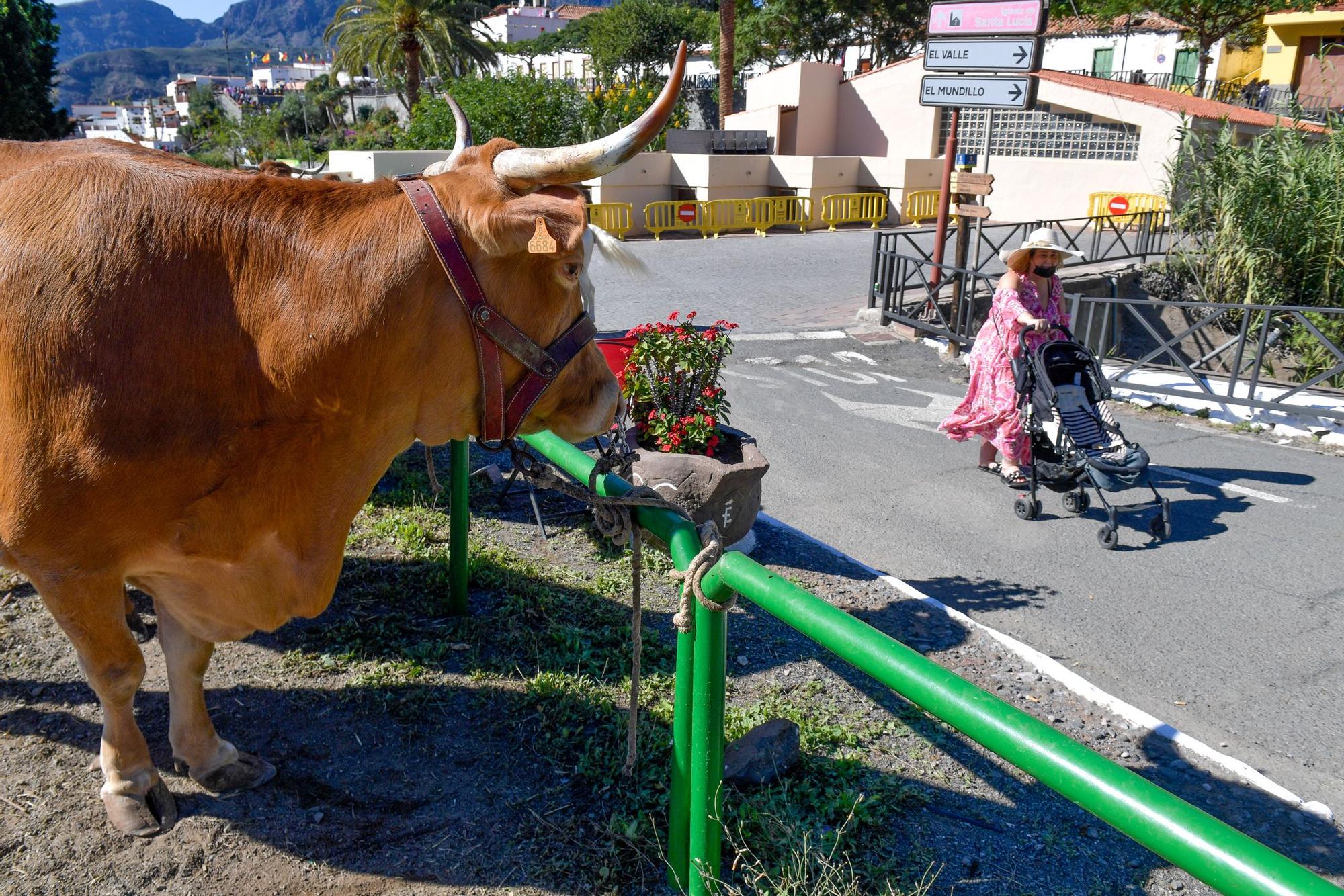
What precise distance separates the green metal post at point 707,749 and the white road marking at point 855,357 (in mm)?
9329

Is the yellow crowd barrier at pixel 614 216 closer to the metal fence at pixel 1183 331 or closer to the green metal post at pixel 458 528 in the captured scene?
the metal fence at pixel 1183 331

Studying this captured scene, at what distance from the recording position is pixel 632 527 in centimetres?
275

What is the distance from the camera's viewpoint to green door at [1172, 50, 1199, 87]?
129ft

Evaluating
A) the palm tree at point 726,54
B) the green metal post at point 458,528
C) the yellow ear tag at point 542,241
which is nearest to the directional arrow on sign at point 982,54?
the green metal post at point 458,528

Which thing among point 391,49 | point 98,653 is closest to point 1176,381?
point 98,653

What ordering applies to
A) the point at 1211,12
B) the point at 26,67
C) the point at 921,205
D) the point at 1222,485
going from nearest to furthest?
the point at 1222,485 < the point at 26,67 < the point at 921,205 < the point at 1211,12

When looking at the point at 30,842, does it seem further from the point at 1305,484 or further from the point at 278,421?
the point at 1305,484

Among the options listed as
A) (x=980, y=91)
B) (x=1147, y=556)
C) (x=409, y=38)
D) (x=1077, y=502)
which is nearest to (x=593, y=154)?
(x=1147, y=556)

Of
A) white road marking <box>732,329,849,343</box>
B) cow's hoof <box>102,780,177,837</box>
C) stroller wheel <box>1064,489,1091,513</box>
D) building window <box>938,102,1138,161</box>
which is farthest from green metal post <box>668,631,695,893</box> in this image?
building window <box>938,102,1138,161</box>

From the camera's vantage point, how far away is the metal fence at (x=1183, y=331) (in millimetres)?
9031

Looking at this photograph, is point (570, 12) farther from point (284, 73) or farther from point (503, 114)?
point (503, 114)

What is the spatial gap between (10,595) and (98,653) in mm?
2251

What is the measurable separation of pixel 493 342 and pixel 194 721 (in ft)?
5.77

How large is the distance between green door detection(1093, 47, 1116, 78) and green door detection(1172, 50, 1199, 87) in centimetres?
291
